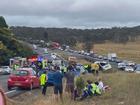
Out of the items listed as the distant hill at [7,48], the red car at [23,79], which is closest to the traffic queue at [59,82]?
the red car at [23,79]

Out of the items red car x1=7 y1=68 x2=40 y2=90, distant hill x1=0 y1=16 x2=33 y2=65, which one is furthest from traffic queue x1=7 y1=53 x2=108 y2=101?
distant hill x1=0 y1=16 x2=33 y2=65

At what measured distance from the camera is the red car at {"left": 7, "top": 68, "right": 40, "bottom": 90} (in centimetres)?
3058

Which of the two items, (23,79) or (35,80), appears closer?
(23,79)

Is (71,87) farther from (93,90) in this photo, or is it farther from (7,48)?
(7,48)

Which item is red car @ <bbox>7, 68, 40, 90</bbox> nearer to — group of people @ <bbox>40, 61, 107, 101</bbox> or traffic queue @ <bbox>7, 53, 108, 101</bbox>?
traffic queue @ <bbox>7, 53, 108, 101</bbox>

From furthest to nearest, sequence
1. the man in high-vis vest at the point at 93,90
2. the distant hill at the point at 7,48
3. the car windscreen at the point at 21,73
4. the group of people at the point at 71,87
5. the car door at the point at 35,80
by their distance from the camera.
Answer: the distant hill at the point at 7,48
the car door at the point at 35,80
the car windscreen at the point at 21,73
the man in high-vis vest at the point at 93,90
the group of people at the point at 71,87

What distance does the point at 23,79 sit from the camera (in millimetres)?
30812

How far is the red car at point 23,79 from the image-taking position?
3058cm

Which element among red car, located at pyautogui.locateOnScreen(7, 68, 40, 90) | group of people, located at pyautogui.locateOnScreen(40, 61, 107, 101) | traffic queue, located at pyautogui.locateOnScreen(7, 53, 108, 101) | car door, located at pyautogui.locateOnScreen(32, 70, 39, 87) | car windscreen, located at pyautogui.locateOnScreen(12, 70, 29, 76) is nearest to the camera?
group of people, located at pyautogui.locateOnScreen(40, 61, 107, 101)

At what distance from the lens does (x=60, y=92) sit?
74.6 ft

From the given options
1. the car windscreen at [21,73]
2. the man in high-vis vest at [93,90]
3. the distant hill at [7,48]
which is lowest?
the distant hill at [7,48]

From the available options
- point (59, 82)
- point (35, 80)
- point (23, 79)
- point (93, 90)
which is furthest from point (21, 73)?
point (59, 82)

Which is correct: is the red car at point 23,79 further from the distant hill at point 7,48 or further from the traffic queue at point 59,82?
the distant hill at point 7,48

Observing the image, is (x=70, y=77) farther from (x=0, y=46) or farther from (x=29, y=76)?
(x=0, y=46)
